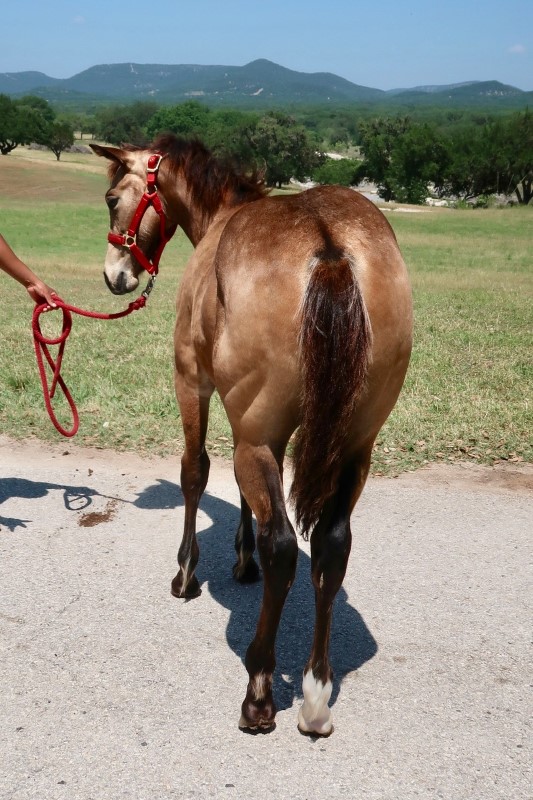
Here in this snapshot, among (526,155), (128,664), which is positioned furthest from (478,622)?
(526,155)

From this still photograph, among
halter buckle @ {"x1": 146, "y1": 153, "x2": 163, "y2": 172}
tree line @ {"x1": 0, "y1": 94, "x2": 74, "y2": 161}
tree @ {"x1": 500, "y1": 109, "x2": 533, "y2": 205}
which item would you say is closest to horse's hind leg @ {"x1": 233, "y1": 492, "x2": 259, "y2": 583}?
halter buckle @ {"x1": 146, "y1": 153, "x2": 163, "y2": 172}

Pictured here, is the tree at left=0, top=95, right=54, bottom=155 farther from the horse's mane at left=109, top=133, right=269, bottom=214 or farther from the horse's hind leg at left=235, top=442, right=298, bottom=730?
the horse's hind leg at left=235, top=442, right=298, bottom=730

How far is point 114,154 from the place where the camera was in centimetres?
458

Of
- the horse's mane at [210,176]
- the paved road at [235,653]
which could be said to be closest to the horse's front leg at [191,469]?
the paved road at [235,653]

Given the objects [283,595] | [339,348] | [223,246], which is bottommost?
[283,595]

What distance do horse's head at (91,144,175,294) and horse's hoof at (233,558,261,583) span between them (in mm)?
1825

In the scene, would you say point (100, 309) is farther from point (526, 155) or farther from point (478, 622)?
point (526, 155)

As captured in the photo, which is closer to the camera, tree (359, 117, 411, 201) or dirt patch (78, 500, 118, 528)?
dirt patch (78, 500, 118, 528)

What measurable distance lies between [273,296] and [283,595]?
1.24 meters

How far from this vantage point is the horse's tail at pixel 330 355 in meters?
3.03

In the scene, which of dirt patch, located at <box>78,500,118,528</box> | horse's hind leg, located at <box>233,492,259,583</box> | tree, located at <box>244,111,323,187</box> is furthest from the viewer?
tree, located at <box>244,111,323,187</box>

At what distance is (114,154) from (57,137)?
81460 mm

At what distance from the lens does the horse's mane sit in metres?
4.61

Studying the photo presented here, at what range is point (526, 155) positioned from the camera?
59812 millimetres
